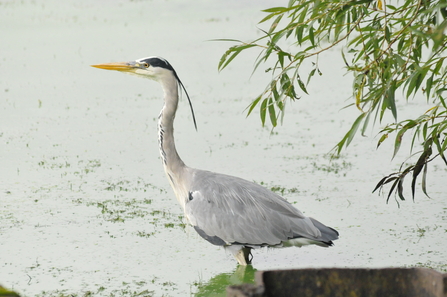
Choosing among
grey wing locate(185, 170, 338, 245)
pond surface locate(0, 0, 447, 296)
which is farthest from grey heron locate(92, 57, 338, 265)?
pond surface locate(0, 0, 447, 296)

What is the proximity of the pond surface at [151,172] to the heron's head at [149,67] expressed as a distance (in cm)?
28

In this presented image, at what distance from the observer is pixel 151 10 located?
39.1 feet

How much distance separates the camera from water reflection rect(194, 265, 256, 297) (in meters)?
3.20

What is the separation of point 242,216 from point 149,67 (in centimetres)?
91

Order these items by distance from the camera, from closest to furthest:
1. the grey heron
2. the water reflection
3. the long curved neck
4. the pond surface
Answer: the water reflection → the grey heron → the pond surface → the long curved neck

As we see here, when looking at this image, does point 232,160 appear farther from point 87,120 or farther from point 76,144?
point 87,120

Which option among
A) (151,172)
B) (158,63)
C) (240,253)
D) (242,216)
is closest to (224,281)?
(240,253)

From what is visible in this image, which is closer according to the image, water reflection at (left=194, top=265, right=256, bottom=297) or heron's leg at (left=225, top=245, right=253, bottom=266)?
water reflection at (left=194, top=265, right=256, bottom=297)

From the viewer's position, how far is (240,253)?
343 cm

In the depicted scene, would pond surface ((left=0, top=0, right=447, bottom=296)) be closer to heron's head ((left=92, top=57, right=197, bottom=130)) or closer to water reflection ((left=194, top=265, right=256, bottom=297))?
water reflection ((left=194, top=265, right=256, bottom=297))

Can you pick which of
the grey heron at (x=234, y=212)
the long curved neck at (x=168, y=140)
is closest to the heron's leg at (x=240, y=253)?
the grey heron at (x=234, y=212)

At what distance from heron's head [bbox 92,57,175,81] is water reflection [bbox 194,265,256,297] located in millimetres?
1018

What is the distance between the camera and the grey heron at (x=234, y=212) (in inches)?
132

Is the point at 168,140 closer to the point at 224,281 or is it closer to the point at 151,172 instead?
the point at 224,281
